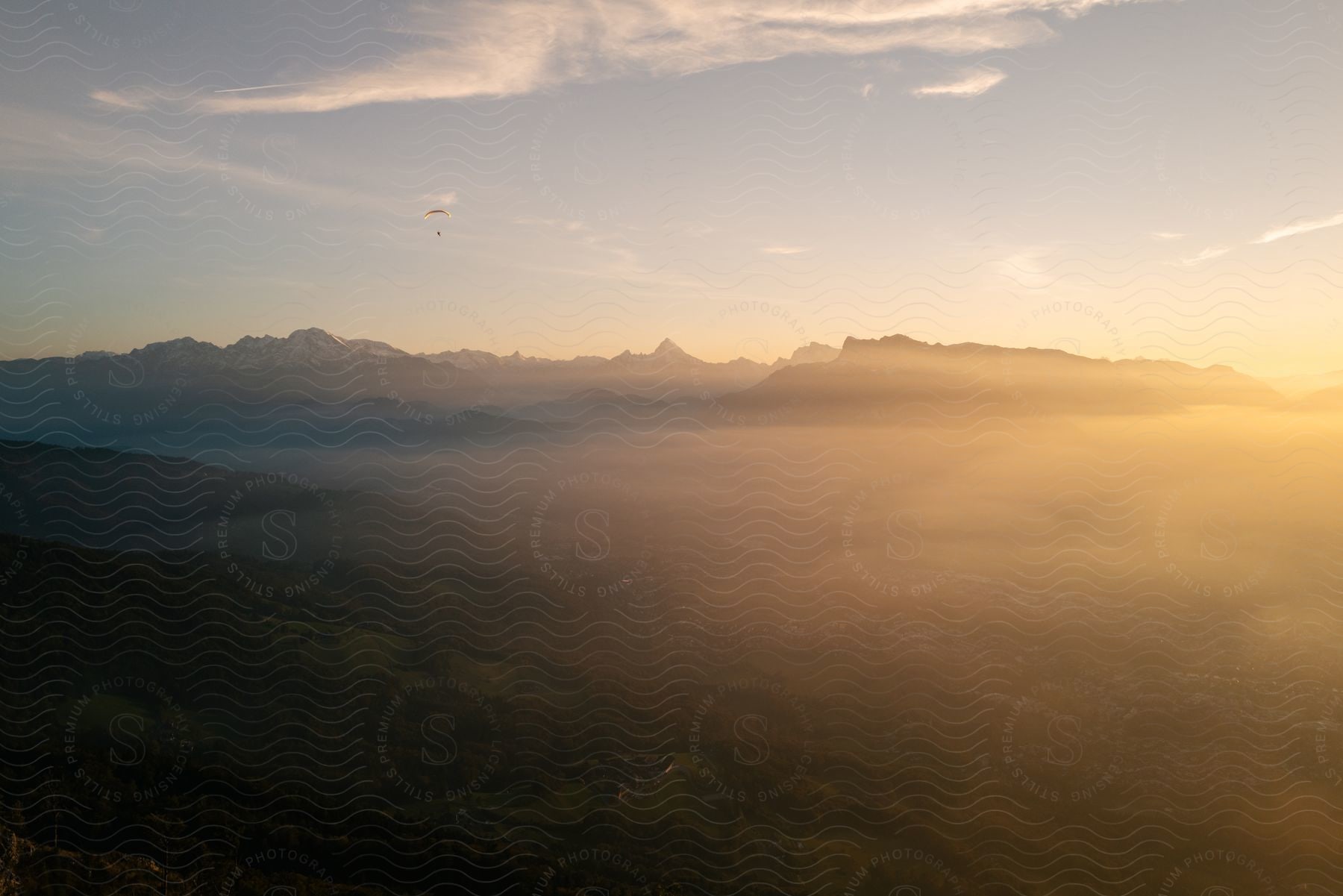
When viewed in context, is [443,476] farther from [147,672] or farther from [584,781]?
[147,672]

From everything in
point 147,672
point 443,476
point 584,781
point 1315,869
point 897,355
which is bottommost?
point 1315,869

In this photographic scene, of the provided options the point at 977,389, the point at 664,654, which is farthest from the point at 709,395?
the point at 664,654

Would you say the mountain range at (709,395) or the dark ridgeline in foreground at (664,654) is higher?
the mountain range at (709,395)

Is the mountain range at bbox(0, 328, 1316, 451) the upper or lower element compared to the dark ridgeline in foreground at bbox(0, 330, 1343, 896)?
upper

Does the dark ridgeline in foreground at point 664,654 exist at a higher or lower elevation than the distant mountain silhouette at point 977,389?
lower

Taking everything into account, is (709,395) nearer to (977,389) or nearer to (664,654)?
(977,389)

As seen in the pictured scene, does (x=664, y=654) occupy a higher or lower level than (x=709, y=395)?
lower

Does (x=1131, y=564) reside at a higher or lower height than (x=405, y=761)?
higher

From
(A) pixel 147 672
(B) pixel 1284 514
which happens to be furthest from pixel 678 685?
(B) pixel 1284 514
